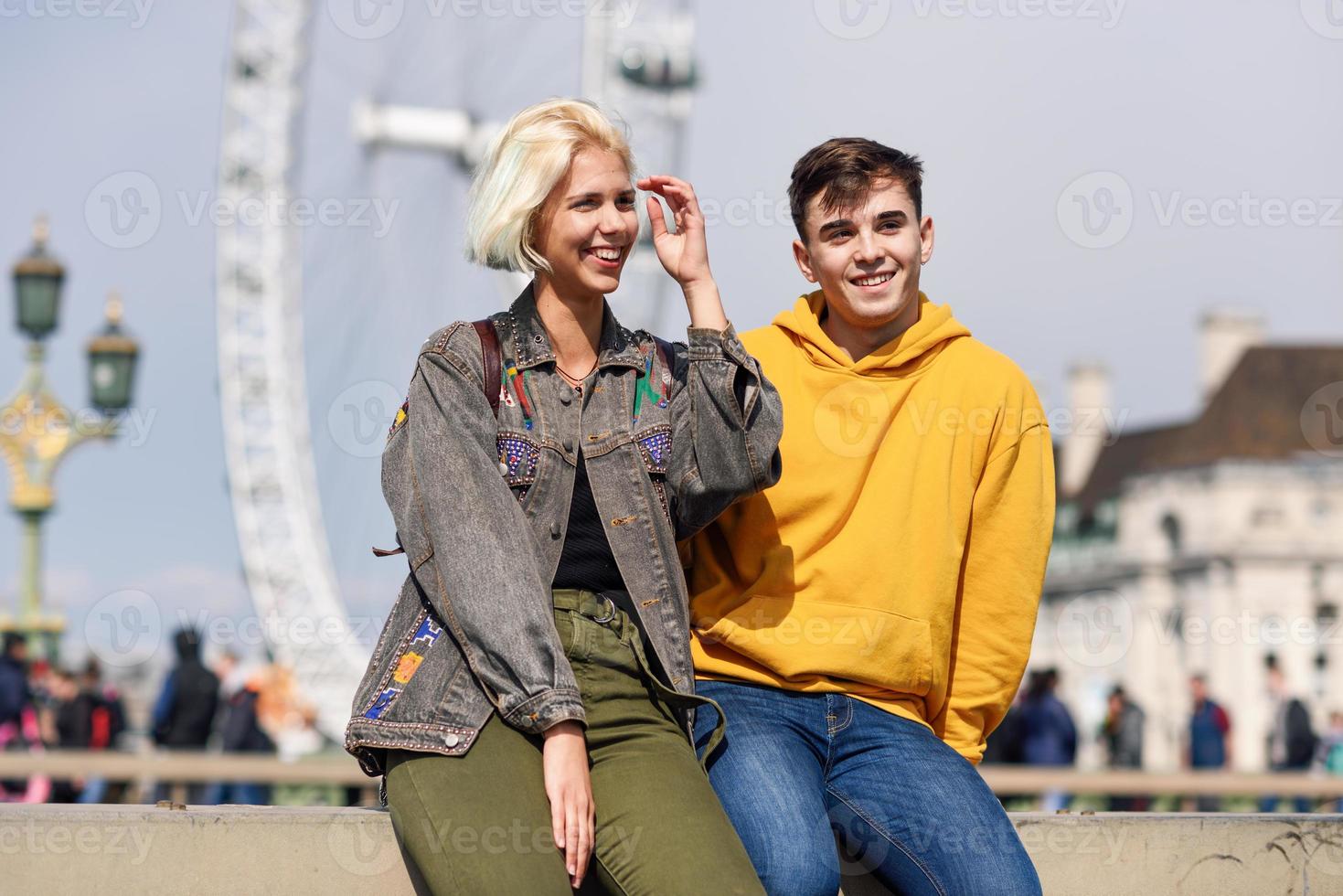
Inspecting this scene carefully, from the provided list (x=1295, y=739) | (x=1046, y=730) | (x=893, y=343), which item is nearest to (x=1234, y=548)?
(x=1295, y=739)

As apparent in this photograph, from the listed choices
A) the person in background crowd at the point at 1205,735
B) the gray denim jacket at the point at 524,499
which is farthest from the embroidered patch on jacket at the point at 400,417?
the person in background crowd at the point at 1205,735

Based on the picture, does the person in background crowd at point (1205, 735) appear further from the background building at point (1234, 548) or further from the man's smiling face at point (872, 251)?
the background building at point (1234, 548)

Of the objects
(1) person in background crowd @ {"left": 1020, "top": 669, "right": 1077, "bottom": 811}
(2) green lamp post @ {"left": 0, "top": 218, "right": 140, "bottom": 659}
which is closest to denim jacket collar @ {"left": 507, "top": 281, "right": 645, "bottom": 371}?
(2) green lamp post @ {"left": 0, "top": 218, "right": 140, "bottom": 659}

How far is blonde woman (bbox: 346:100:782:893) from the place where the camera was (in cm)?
275

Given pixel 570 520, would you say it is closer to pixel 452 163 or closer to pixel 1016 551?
pixel 1016 551

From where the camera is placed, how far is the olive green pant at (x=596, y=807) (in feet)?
8.83

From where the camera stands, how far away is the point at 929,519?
10.6ft

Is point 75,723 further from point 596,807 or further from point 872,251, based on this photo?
point 596,807

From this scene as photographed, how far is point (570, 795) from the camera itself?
2752 millimetres

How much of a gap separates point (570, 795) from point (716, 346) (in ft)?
2.46

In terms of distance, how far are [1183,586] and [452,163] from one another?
49635mm

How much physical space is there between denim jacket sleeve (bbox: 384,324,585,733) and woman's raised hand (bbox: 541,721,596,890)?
3cm

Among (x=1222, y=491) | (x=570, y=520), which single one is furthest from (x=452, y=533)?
(x=1222, y=491)

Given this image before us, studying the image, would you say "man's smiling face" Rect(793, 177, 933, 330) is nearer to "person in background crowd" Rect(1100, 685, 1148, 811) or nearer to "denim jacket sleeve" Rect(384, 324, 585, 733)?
"denim jacket sleeve" Rect(384, 324, 585, 733)
